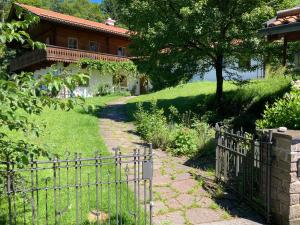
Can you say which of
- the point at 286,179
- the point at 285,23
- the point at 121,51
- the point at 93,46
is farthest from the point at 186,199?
the point at 121,51

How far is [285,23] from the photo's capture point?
6.71 meters

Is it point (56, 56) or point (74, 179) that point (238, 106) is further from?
point (56, 56)

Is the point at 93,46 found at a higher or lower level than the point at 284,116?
higher

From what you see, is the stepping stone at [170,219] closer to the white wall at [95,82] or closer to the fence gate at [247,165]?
the fence gate at [247,165]

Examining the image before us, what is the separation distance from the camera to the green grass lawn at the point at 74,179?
498cm

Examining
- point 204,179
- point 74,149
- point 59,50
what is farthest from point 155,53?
point 59,50

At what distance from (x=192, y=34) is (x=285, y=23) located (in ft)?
20.2

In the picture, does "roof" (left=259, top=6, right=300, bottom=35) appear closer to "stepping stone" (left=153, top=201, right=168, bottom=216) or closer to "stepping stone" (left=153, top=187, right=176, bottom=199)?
"stepping stone" (left=153, top=187, right=176, bottom=199)

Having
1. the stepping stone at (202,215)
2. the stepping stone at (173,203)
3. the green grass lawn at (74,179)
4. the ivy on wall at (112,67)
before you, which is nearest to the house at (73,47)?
the ivy on wall at (112,67)

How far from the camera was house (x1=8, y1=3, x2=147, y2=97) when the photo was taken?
83.8 feet

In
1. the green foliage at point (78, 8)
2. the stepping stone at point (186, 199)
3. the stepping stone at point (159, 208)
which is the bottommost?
the stepping stone at point (159, 208)

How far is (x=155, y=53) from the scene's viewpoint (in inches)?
553

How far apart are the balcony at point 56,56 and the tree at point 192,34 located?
1120 centimetres

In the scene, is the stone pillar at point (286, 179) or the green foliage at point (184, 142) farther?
the green foliage at point (184, 142)
